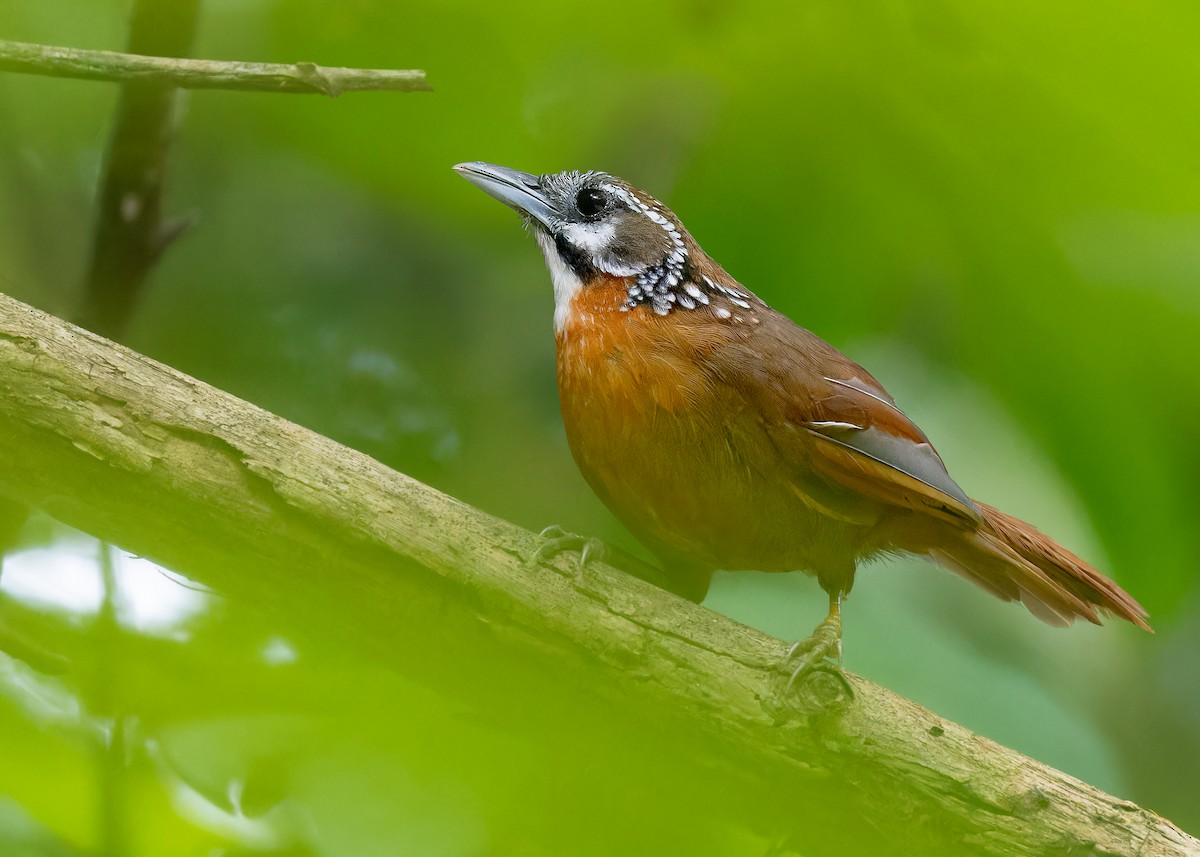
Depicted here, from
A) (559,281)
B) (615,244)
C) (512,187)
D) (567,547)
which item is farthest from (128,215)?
(567,547)

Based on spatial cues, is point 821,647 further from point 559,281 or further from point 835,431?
point 559,281

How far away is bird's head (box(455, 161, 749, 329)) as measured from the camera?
2.72 metres

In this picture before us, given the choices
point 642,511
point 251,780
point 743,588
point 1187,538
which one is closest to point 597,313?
point 642,511

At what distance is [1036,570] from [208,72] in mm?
2243

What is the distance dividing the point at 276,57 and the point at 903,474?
1.57 meters

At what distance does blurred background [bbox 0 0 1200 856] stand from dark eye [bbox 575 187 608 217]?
0.72 ft

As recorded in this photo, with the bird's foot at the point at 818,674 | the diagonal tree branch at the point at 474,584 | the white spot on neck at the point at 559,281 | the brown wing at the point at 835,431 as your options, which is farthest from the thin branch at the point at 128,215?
the bird's foot at the point at 818,674

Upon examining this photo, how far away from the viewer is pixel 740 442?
7.76 feet

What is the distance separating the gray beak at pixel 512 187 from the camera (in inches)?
88.5

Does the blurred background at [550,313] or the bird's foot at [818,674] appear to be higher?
the blurred background at [550,313]

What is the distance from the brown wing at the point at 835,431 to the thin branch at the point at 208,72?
106 centimetres

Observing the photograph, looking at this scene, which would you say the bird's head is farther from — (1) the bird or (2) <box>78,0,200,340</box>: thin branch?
(2) <box>78,0,200,340</box>: thin branch

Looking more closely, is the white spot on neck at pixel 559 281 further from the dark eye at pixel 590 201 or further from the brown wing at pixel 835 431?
the brown wing at pixel 835 431

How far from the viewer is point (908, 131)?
4.22 ft
